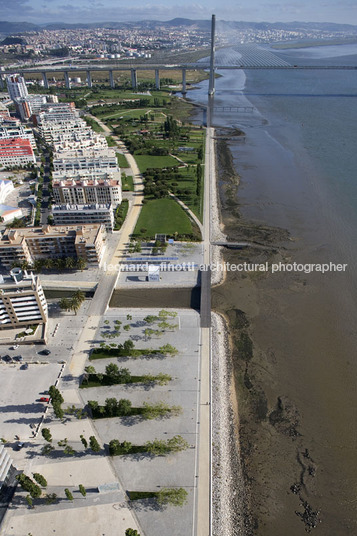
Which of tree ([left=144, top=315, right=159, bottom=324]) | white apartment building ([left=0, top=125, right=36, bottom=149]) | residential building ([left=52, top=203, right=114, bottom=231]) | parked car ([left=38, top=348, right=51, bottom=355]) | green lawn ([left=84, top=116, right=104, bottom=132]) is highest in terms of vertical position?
green lawn ([left=84, top=116, right=104, bottom=132])

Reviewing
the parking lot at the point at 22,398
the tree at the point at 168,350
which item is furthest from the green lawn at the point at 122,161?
the parking lot at the point at 22,398

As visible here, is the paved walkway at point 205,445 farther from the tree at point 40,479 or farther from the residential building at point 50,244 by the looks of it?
the residential building at point 50,244

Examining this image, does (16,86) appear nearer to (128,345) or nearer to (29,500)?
(128,345)

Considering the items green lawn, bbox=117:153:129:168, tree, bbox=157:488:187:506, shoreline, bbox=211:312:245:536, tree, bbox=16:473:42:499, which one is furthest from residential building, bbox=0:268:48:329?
green lawn, bbox=117:153:129:168

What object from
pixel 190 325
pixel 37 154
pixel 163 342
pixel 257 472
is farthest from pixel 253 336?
pixel 37 154

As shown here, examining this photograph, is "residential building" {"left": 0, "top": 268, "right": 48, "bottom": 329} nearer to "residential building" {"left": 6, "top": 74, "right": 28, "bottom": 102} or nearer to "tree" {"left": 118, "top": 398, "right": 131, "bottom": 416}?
"tree" {"left": 118, "top": 398, "right": 131, "bottom": 416}

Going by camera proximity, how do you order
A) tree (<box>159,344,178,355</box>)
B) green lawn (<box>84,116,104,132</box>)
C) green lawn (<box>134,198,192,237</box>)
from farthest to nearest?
green lawn (<box>84,116,104,132</box>)
green lawn (<box>134,198,192,237</box>)
tree (<box>159,344,178,355</box>)

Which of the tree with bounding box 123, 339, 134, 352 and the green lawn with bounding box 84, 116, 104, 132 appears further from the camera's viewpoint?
the green lawn with bounding box 84, 116, 104, 132
